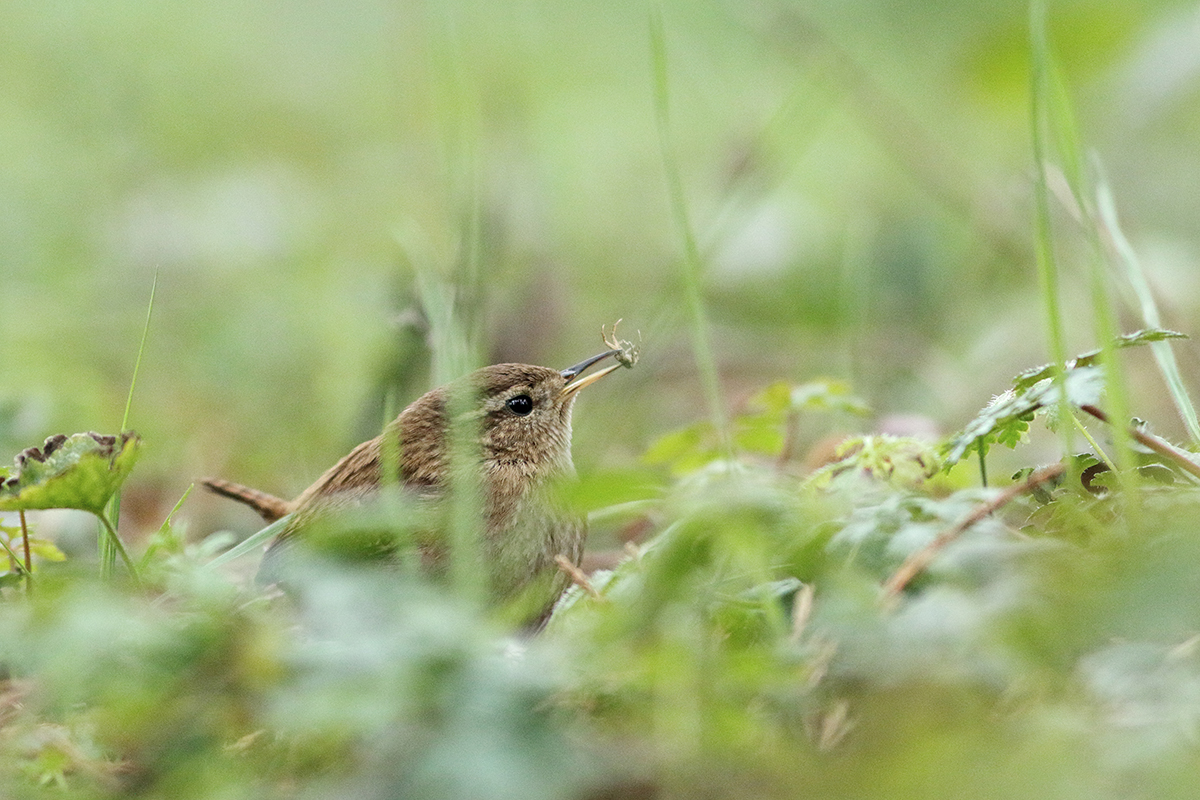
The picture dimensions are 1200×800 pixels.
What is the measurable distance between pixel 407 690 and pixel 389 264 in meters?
6.24

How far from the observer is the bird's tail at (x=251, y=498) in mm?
4213

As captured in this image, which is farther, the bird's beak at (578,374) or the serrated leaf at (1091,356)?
the bird's beak at (578,374)

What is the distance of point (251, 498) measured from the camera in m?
4.34

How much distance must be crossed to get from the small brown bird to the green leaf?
2.28 ft

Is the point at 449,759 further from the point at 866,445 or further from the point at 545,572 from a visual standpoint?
the point at 545,572

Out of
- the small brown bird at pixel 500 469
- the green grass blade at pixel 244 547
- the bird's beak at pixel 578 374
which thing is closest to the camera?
the green grass blade at pixel 244 547

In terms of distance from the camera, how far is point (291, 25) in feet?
43.9

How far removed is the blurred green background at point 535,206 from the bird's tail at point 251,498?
0.58 m

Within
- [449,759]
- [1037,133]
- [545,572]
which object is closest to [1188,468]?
[1037,133]

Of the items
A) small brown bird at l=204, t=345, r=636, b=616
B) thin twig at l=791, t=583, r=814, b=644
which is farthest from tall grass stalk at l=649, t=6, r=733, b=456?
small brown bird at l=204, t=345, r=636, b=616

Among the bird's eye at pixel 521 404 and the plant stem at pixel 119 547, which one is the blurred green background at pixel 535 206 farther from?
the plant stem at pixel 119 547

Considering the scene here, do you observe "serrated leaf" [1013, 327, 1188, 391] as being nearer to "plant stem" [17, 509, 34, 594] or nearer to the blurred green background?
the blurred green background

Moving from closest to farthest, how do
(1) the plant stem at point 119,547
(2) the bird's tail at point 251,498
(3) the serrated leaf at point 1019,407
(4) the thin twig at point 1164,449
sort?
(3) the serrated leaf at point 1019,407 < (4) the thin twig at point 1164,449 < (1) the plant stem at point 119,547 < (2) the bird's tail at point 251,498

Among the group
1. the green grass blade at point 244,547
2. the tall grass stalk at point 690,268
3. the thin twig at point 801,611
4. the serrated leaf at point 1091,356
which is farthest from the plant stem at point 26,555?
the serrated leaf at point 1091,356
